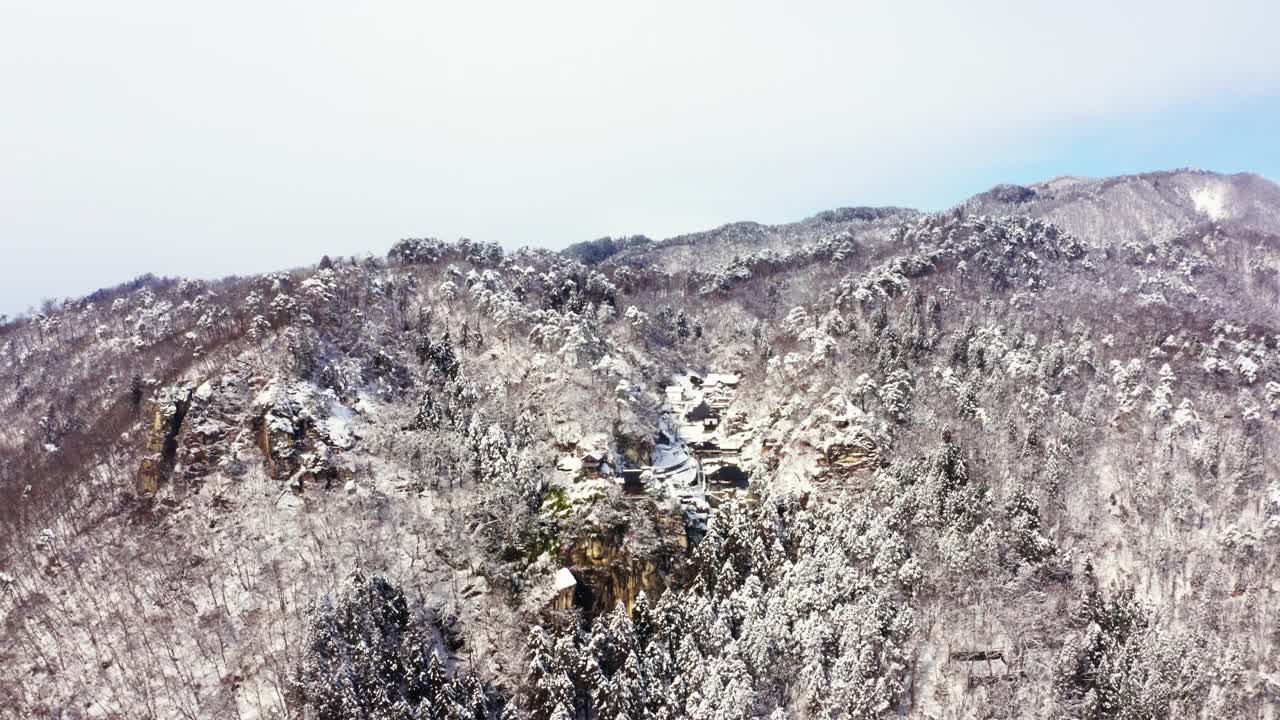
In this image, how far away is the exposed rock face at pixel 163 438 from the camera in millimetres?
64688

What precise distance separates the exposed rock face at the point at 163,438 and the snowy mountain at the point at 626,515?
35 centimetres

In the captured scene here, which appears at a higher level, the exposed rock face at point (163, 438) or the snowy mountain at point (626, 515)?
the exposed rock face at point (163, 438)

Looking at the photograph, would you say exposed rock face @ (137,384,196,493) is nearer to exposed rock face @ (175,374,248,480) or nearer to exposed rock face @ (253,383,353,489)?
exposed rock face @ (175,374,248,480)

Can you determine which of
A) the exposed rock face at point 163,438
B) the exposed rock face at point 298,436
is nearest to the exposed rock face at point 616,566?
the exposed rock face at point 298,436

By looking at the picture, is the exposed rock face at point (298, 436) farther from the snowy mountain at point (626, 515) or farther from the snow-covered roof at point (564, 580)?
the snow-covered roof at point (564, 580)

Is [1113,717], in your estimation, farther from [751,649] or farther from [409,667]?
[409,667]

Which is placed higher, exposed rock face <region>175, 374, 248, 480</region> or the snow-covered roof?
exposed rock face <region>175, 374, 248, 480</region>

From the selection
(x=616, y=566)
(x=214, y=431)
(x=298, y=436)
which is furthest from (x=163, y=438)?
(x=616, y=566)

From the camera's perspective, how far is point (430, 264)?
115125 millimetres

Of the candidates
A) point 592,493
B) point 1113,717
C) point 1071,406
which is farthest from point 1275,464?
point 592,493

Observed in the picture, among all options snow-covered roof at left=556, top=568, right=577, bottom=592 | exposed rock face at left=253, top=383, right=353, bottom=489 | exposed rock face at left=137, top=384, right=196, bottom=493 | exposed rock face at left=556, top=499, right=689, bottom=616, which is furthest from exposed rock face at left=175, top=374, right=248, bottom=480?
exposed rock face at left=556, top=499, right=689, bottom=616

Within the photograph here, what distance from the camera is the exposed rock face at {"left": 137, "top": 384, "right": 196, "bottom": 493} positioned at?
64.7 meters

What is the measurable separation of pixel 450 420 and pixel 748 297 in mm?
82229

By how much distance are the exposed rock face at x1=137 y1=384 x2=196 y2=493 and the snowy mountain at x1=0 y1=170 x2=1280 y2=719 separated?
0.35m
